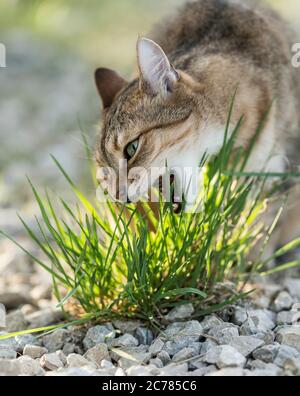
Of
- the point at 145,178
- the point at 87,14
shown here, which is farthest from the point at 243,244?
the point at 87,14

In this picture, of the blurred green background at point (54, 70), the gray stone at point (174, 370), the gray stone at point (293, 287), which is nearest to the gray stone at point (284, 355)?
the gray stone at point (174, 370)

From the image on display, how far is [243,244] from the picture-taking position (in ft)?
7.70

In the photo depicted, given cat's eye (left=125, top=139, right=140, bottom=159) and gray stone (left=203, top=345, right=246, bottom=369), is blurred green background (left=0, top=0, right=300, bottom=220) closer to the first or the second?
cat's eye (left=125, top=139, right=140, bottom=159)

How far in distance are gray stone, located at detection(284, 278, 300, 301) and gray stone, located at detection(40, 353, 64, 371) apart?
937 millimetres

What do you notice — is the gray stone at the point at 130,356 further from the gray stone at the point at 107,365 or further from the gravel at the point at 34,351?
the gravel at the point at 34,351

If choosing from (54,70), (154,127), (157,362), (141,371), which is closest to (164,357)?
(157,362)

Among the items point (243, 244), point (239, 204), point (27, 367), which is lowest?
point (27, 367)

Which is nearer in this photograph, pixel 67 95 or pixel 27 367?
pixel 27 367

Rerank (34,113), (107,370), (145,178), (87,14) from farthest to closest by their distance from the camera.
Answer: (87,14), (34,113), (145,178), (107,370)

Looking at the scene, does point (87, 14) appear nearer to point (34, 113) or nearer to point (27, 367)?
point (34, 113)

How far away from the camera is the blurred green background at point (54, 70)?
3971 mm
